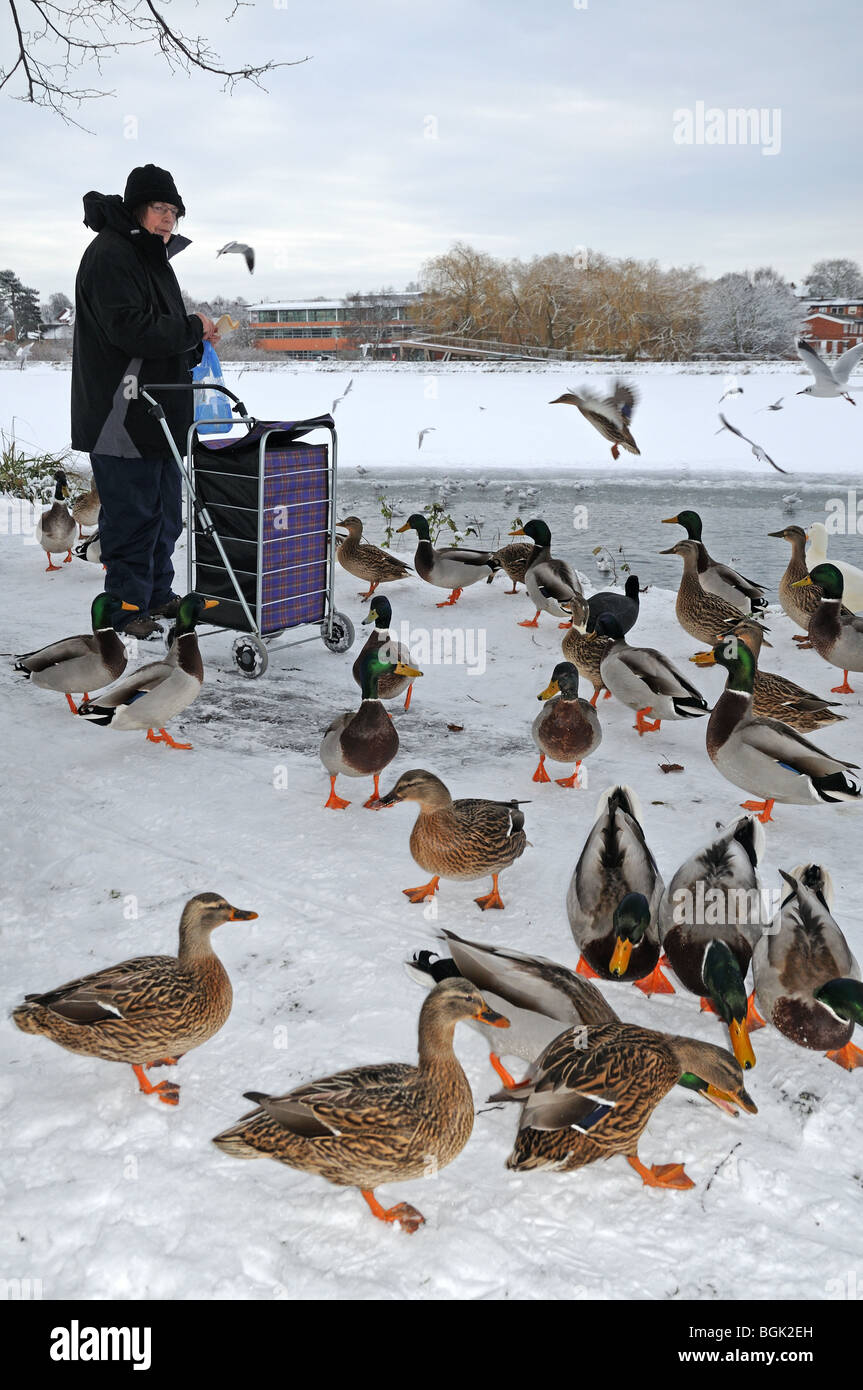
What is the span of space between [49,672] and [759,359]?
27073 mm

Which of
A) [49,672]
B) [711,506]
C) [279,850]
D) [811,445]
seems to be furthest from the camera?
[811,445]

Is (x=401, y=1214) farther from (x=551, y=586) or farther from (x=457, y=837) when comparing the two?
(x=551, y=586)

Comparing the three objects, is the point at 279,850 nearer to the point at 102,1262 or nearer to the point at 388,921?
the point at 388,921

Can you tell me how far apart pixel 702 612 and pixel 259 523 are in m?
2.50

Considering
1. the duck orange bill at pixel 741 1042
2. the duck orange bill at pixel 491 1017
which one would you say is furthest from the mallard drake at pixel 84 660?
the duck orange bill at pixel 741 1042

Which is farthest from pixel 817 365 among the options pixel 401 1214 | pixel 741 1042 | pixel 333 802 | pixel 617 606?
pixel 401 1214

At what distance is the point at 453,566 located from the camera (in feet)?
22.7

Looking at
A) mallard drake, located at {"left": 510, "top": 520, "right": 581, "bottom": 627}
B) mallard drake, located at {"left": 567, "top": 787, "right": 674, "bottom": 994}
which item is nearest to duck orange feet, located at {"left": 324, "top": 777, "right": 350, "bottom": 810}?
mallard drake, located at {"left": 567, "top": 787, "right": 674, "bottom": 994}

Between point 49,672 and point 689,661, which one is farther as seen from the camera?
point 689,661

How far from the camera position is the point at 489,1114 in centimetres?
251

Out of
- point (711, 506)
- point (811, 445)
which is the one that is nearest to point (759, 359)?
point (811, 445)

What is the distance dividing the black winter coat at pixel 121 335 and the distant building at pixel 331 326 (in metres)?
26.7

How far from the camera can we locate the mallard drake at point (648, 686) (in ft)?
15.4

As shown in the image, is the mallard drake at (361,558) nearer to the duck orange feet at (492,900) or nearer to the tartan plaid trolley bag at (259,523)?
the tartan plaid trolley bag at (259,523)
